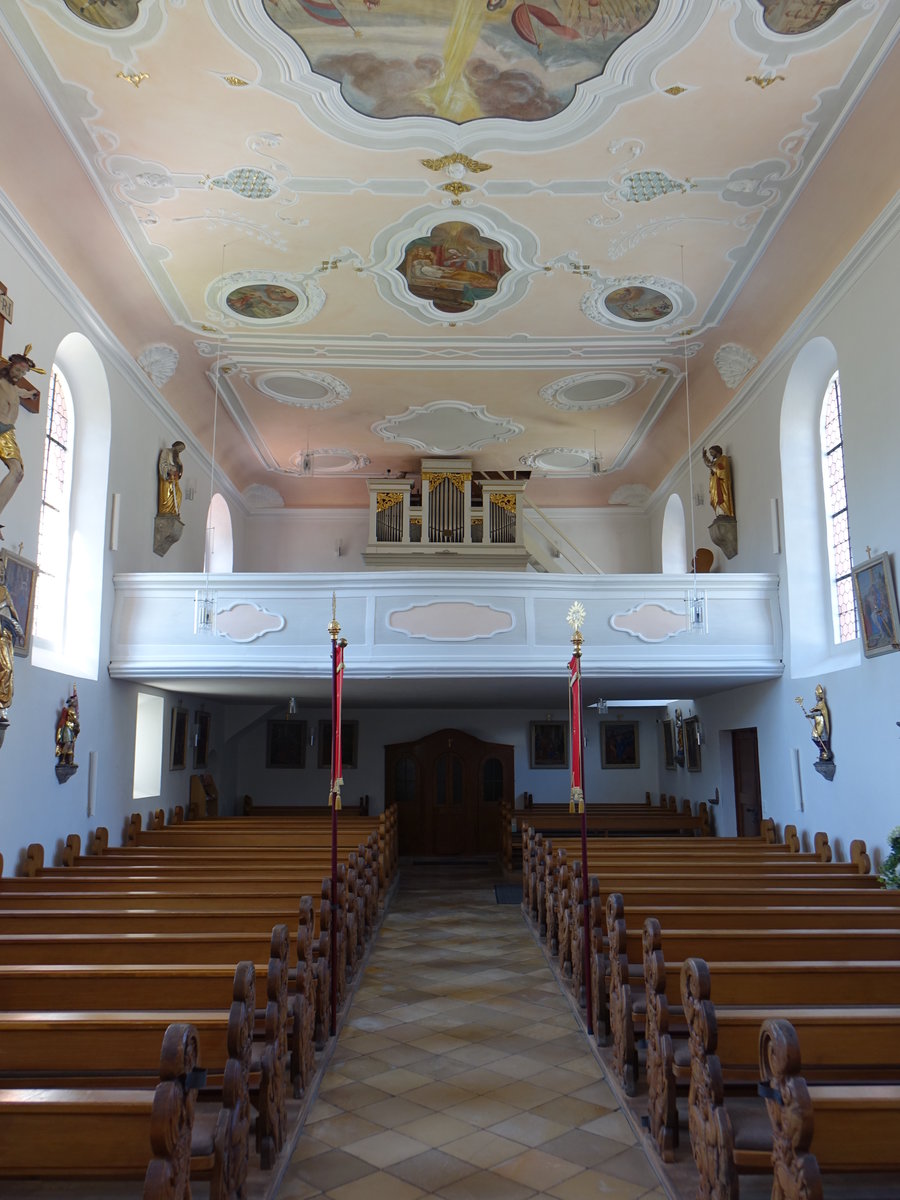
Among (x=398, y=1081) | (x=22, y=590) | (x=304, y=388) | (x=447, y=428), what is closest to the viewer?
(x=398, y=1081)

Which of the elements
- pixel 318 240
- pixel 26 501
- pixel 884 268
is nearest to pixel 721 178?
pixel 884 268

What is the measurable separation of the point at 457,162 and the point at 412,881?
10.5 meters

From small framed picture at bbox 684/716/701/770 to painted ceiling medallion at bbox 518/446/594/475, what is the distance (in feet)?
14.9

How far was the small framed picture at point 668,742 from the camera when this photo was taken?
15.8 m

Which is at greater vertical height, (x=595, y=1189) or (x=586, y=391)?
(x=586, y=391)

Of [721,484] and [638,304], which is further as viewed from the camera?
[721,484]

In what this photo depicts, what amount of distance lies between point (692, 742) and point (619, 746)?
3.06 meters

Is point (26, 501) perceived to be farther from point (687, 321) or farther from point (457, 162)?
point (687, 321)

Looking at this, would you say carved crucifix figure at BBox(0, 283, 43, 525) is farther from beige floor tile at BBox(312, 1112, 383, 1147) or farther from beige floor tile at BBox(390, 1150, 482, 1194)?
beige floor tile at BBox(390, 1150, 482, 1194)

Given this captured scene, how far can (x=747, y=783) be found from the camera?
39.5 ft

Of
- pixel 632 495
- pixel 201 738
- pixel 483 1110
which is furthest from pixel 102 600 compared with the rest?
pixel 632 495

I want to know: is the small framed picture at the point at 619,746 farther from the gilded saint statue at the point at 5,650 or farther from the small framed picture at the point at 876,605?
the gilded saint statue at the point at 5,650

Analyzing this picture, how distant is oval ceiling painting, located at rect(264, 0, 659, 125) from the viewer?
242 inches

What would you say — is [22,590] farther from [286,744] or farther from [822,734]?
[286,744]
